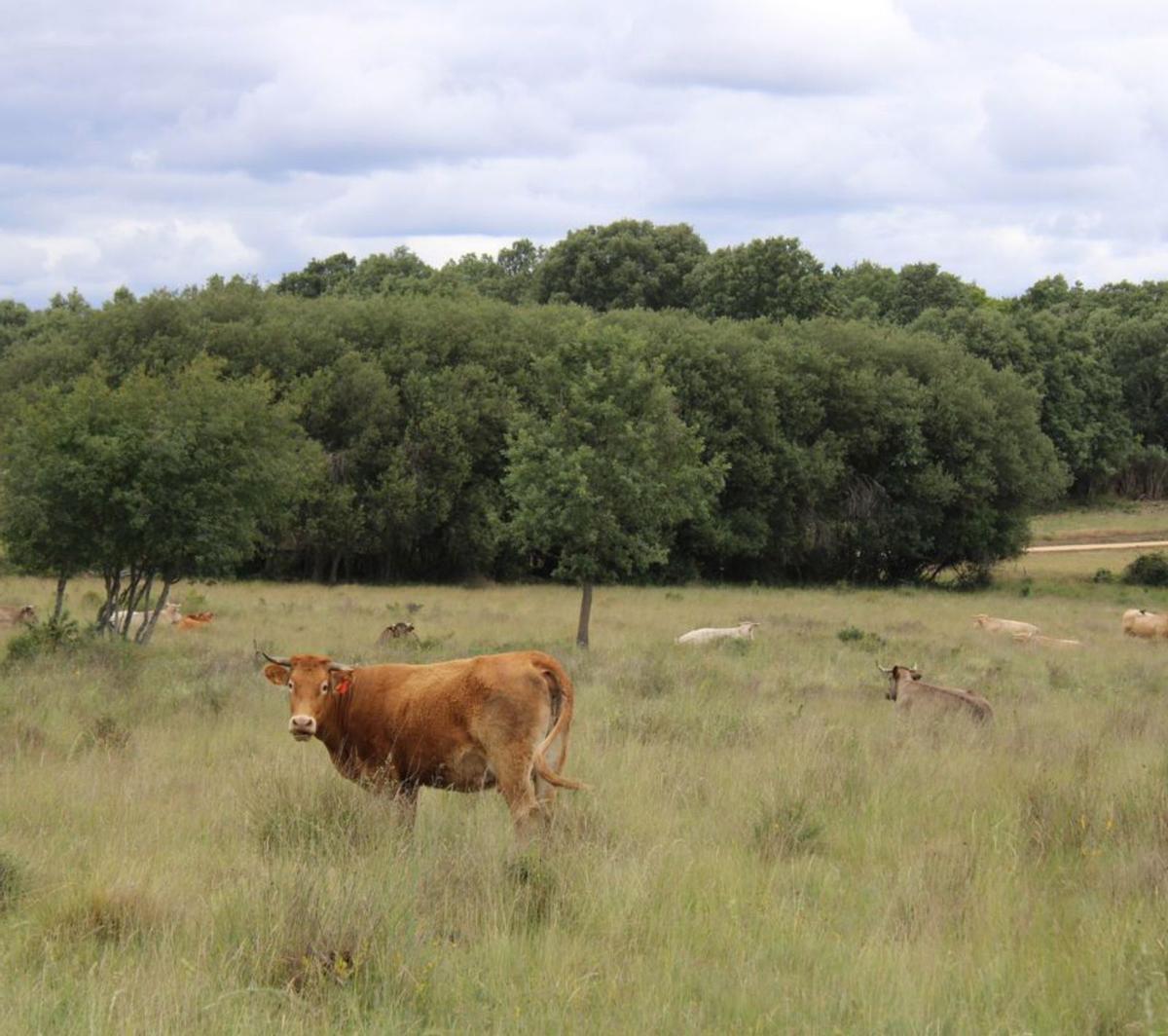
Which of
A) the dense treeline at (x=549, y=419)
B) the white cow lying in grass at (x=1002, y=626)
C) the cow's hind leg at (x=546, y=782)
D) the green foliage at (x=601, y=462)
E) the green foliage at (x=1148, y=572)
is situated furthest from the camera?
the green foliage at (x=1148, y=572)

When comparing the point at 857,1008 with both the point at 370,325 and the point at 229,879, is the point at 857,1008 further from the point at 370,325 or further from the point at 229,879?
the point at 370,325

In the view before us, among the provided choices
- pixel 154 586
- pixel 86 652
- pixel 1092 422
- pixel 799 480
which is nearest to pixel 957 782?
pixel 86 652

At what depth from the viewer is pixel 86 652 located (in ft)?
59.0

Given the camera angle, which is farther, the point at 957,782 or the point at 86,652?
the point at 86,652

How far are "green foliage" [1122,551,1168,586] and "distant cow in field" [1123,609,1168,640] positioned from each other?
17.1 metres

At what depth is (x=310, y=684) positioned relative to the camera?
9133mm

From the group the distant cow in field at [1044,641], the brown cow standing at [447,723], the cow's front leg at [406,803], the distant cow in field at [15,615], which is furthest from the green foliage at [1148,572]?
the cow's front leg at [406,803]

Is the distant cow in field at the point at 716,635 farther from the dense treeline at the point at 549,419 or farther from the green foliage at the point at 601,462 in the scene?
the dense treeline at the point at 549,419

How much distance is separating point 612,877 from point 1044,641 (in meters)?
23.1

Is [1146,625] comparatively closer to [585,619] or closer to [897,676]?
[585,619]

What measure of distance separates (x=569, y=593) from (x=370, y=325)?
13344mm

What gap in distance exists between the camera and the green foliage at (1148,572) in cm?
4835

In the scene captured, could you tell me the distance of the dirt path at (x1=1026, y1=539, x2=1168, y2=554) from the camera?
60406mm

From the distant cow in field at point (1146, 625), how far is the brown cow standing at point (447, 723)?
2536 centimetres
